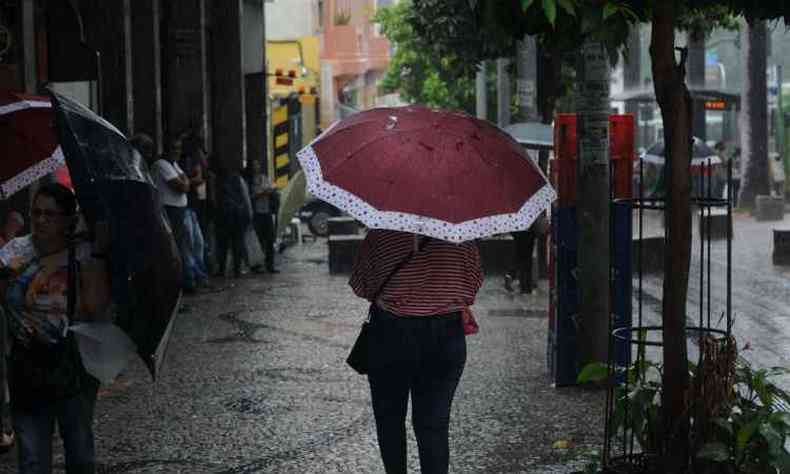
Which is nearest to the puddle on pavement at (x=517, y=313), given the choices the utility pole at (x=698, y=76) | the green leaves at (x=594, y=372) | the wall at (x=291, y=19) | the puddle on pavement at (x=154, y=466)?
the puddle on pavement at (x=154, y=466)

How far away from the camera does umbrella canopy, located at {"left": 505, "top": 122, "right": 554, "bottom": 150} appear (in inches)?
679

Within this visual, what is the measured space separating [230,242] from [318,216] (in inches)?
383

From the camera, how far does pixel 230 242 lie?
65.8ft

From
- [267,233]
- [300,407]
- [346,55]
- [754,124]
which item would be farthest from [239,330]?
[346,55]

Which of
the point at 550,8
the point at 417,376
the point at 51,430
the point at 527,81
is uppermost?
the point at 550,8

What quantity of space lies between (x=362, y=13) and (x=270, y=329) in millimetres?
54818

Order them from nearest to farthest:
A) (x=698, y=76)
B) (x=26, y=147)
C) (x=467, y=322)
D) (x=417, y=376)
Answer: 1. (x=417, y=376)
2. (x=467, y=322)
3. (x=26, y=147)
4. (x=698, y=76)

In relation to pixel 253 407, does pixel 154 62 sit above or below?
above

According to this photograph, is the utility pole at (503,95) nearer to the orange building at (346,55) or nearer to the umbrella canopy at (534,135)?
the umbrella canopy at (534,135)

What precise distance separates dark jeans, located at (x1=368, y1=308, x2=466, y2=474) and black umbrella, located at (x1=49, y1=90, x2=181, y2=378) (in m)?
0.91

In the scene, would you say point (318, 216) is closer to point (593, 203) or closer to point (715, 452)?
point (593, 203)

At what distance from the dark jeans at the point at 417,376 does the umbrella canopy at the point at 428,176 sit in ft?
1.67

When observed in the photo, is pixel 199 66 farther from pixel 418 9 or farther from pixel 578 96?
pixel 578 96

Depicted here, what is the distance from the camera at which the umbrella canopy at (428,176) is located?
242 inches
